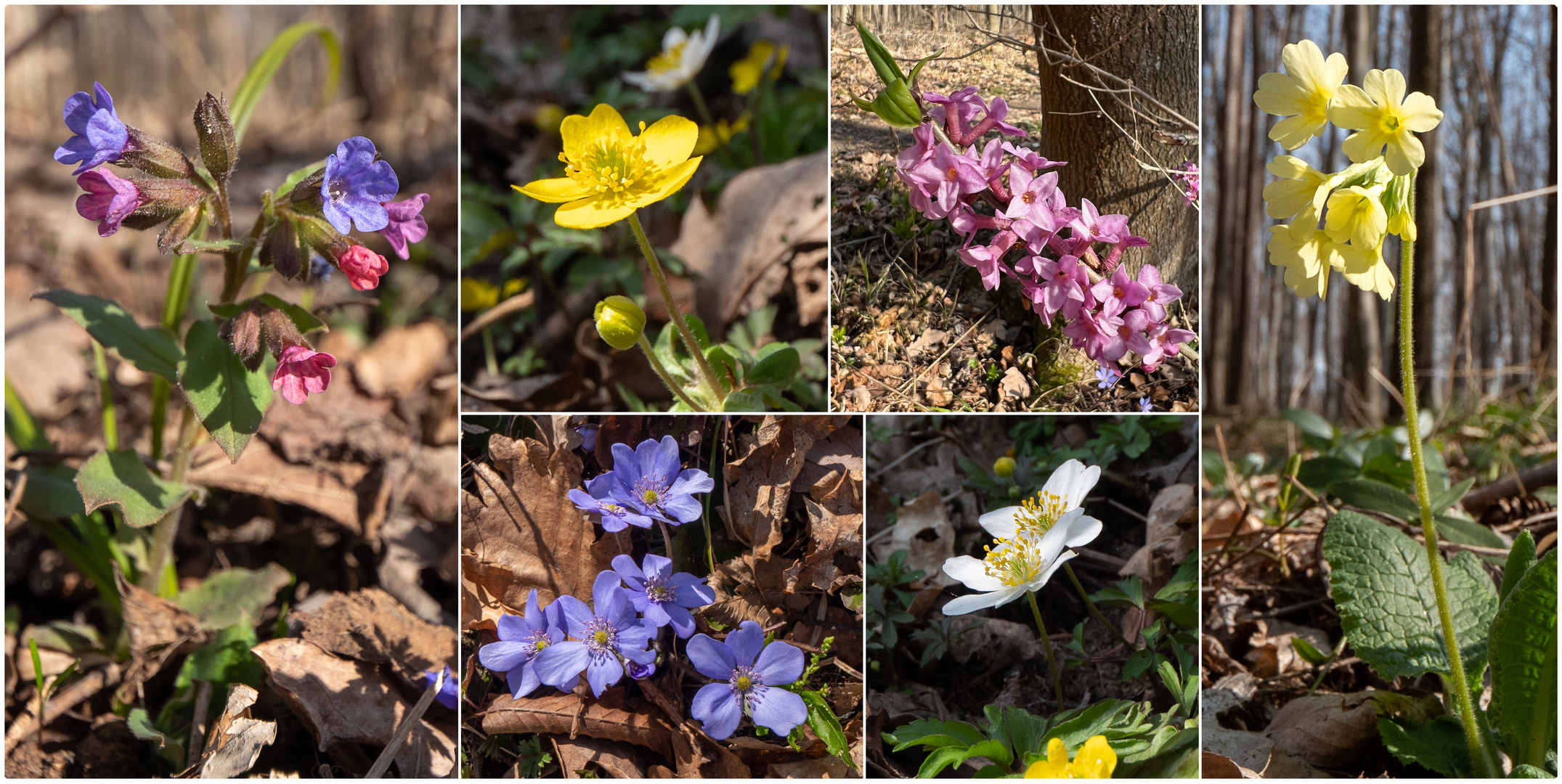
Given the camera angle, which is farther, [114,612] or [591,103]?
[591,103]

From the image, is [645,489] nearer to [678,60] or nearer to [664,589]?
[664,589]

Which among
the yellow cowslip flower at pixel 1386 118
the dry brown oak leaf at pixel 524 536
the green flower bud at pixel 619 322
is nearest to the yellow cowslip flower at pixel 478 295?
the dry brown oak leaf at pixel 524 536

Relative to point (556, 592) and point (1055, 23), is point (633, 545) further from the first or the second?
point (1055, 23)

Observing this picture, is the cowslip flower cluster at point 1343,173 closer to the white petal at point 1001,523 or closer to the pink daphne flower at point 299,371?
the white petal at point 1001,523

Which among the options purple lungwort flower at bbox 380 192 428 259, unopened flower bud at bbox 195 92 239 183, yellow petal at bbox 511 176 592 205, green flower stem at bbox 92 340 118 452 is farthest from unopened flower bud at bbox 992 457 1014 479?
green flower stem at bbox 92 340 118 452

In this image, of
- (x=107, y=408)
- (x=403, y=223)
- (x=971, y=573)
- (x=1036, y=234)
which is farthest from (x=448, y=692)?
(x=1036, y=234)

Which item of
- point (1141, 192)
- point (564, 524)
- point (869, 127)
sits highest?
point (869, 127)

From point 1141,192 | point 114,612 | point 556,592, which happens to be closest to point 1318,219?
point 1141,192
